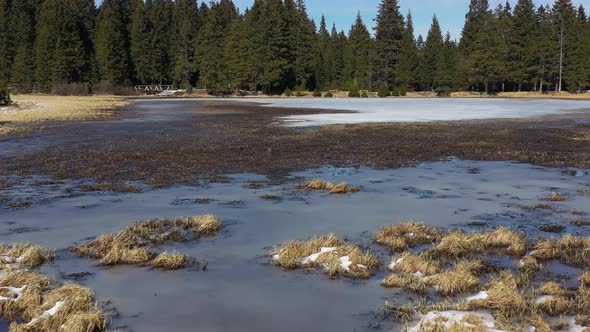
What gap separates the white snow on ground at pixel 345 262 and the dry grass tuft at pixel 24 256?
4065 millimetres

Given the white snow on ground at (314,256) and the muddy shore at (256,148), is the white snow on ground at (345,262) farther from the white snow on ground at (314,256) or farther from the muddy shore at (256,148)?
the muddy shore at (256,148)

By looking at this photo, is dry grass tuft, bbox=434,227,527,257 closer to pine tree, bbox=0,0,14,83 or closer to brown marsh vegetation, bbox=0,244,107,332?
brown marsh vegetation, bbox=0,244,107,332

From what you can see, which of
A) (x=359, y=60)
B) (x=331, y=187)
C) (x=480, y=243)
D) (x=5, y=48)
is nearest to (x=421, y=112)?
(x=331, y=187)

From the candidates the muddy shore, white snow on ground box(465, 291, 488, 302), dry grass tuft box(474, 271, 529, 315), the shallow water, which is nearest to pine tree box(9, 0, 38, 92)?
the muddy shore

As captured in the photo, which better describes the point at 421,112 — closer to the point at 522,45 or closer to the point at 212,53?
the point at 522,45

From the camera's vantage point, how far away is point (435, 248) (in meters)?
7.89

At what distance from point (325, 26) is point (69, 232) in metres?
139

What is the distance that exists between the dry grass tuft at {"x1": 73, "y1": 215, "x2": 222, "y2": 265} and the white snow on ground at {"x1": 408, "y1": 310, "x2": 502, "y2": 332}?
3.95 meters

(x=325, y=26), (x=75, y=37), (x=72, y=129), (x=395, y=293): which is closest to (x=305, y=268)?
(x=395, y=293)

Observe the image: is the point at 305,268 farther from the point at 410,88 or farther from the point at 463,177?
the point at 410,88

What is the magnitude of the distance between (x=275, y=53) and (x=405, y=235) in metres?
75.5

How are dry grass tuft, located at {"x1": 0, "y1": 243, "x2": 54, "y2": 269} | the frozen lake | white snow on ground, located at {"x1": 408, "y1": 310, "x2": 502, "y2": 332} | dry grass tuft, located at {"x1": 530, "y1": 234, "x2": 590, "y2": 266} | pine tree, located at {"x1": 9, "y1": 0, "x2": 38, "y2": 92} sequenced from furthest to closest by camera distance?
pine tree, located at {"x1": 9, "y1": 0, "x2": 38, "y2": 92}, the frozen lake, dry grass tuft, located at {"x1": 530, "y1": 234, "x2": 590, "y2": 266}, dry grass tuft, located at {"x1": 0, "y1": 243, "x2": 54, "y2": 269}, white snow on ground, located at {"x1": 408, "y1": 310, "x2": 502, "y2": 332}

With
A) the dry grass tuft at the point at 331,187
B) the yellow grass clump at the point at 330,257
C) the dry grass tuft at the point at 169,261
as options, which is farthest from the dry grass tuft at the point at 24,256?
the dry grass tuft at the point at 331,187

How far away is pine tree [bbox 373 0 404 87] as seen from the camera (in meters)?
88.7
